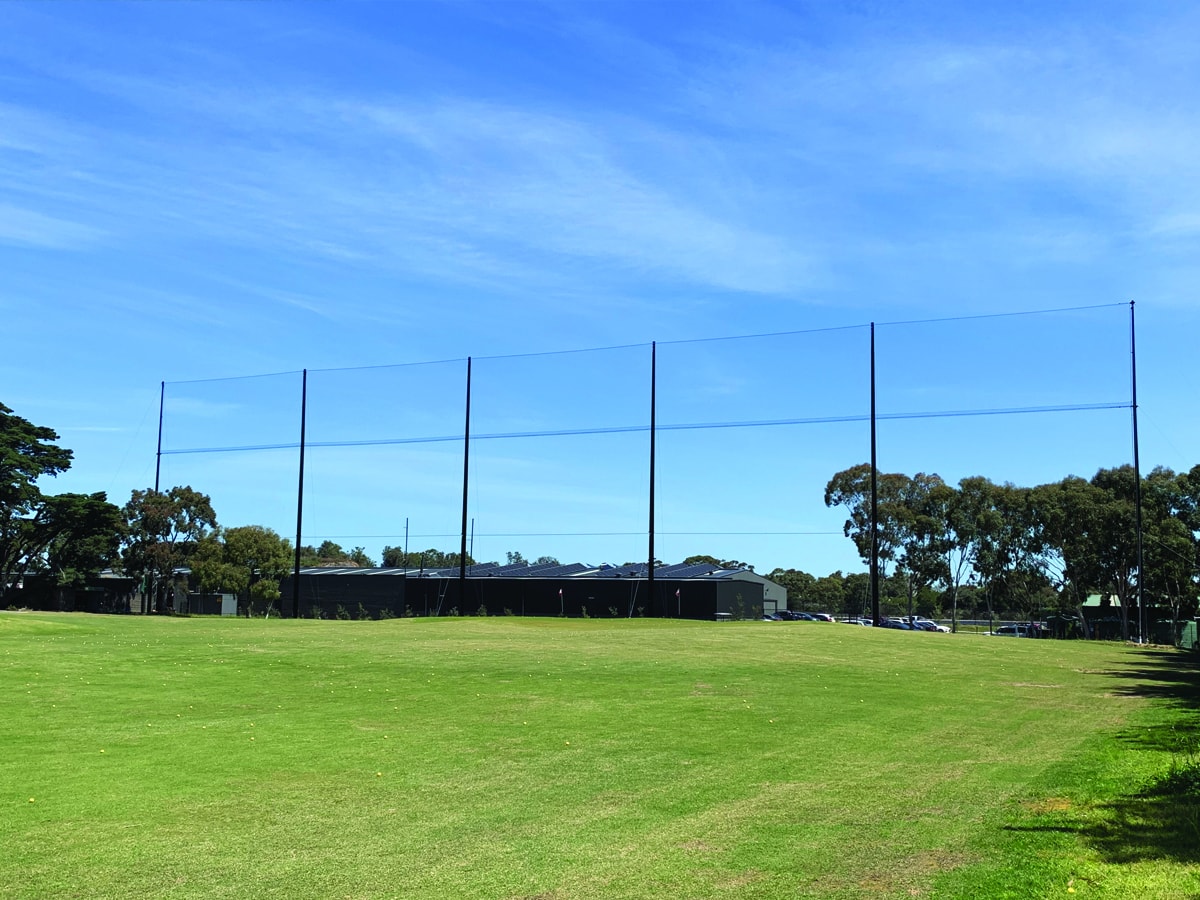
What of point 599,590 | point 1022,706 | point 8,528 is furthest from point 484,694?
point 8,528

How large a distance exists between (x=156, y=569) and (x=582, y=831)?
83.9 meters

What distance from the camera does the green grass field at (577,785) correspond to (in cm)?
862

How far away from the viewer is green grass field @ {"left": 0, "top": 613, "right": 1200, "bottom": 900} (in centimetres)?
862

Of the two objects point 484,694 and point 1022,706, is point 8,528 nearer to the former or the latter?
point 484,694

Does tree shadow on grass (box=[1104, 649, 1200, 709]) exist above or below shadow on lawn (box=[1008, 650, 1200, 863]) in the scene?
below

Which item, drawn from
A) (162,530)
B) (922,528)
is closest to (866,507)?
(922,528)

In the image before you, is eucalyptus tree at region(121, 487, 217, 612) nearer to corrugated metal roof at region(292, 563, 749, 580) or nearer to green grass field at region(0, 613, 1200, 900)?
corrugated metal roof at region(292, 563, 749, 580)

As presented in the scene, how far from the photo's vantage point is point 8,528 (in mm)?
85000

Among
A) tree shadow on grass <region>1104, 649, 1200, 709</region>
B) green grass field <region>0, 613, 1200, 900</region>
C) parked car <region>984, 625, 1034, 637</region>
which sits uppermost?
green grass field <region>0, 613, 1200, 900</region>

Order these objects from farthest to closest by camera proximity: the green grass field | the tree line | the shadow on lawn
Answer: the tree line, the shadow on lawn, the green grass field

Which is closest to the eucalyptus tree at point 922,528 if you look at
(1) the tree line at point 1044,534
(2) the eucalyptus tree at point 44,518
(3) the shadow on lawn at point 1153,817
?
(1) the tree line at point 1044,534

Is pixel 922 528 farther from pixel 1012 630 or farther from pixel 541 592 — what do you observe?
pixel 541 592

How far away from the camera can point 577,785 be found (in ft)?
40.1

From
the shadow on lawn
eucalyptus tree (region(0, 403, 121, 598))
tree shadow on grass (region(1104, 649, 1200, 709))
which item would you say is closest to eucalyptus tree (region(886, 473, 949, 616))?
tree shadow on grass (region(1104, 649, 1200, 709))
